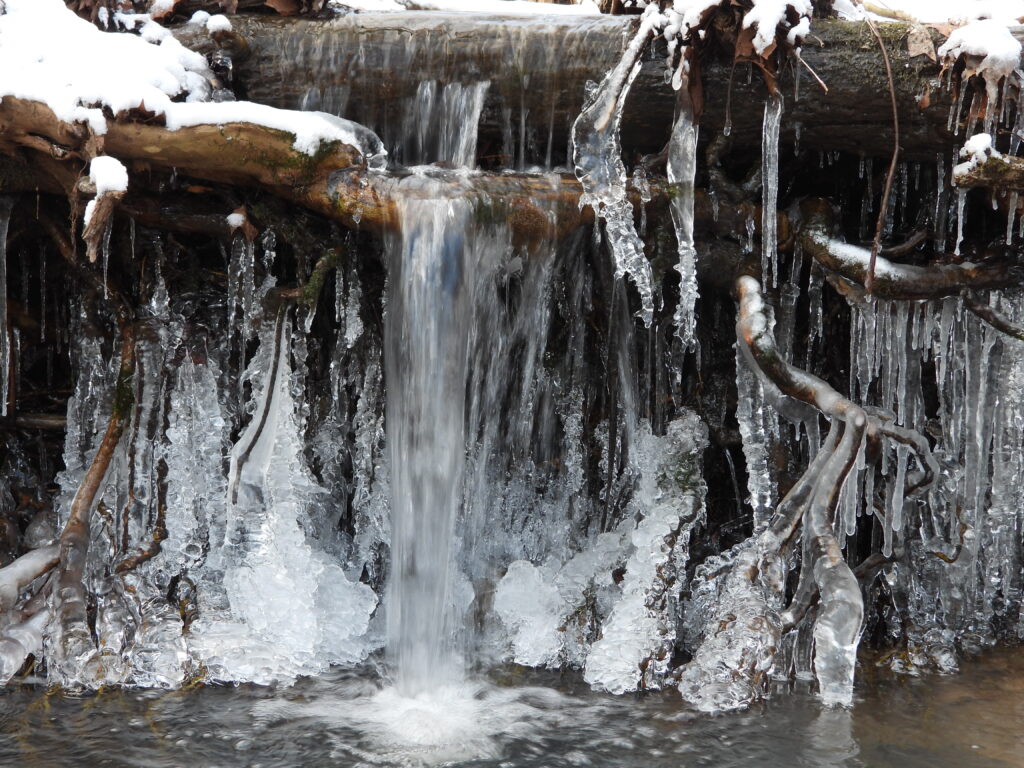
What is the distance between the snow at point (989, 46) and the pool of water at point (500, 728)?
207cm

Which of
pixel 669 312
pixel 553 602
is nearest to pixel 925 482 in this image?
pixel 669 312

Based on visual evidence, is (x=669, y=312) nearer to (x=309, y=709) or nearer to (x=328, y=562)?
(x=328, y=562)

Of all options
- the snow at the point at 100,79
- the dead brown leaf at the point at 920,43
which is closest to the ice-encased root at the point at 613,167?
the snow at the point at 100,79

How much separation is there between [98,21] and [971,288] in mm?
3308

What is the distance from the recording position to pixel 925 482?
3689mm

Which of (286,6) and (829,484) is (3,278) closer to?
(286,6)

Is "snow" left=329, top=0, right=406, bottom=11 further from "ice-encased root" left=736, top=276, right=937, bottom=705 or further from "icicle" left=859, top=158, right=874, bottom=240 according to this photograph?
"icicle" left=859, top=158, right=874, bottom=240

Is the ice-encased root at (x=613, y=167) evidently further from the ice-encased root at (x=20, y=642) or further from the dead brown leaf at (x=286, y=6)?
the ice-encased root at (x=20, y=642)

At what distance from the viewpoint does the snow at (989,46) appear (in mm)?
3307

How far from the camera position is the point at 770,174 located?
3518 millimetres

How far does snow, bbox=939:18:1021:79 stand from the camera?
3.31 metres

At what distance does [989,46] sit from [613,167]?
1.25 meters

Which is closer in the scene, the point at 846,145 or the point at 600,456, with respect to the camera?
the point at 846,145

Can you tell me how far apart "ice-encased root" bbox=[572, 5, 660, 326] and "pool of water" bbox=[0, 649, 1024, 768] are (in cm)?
131
